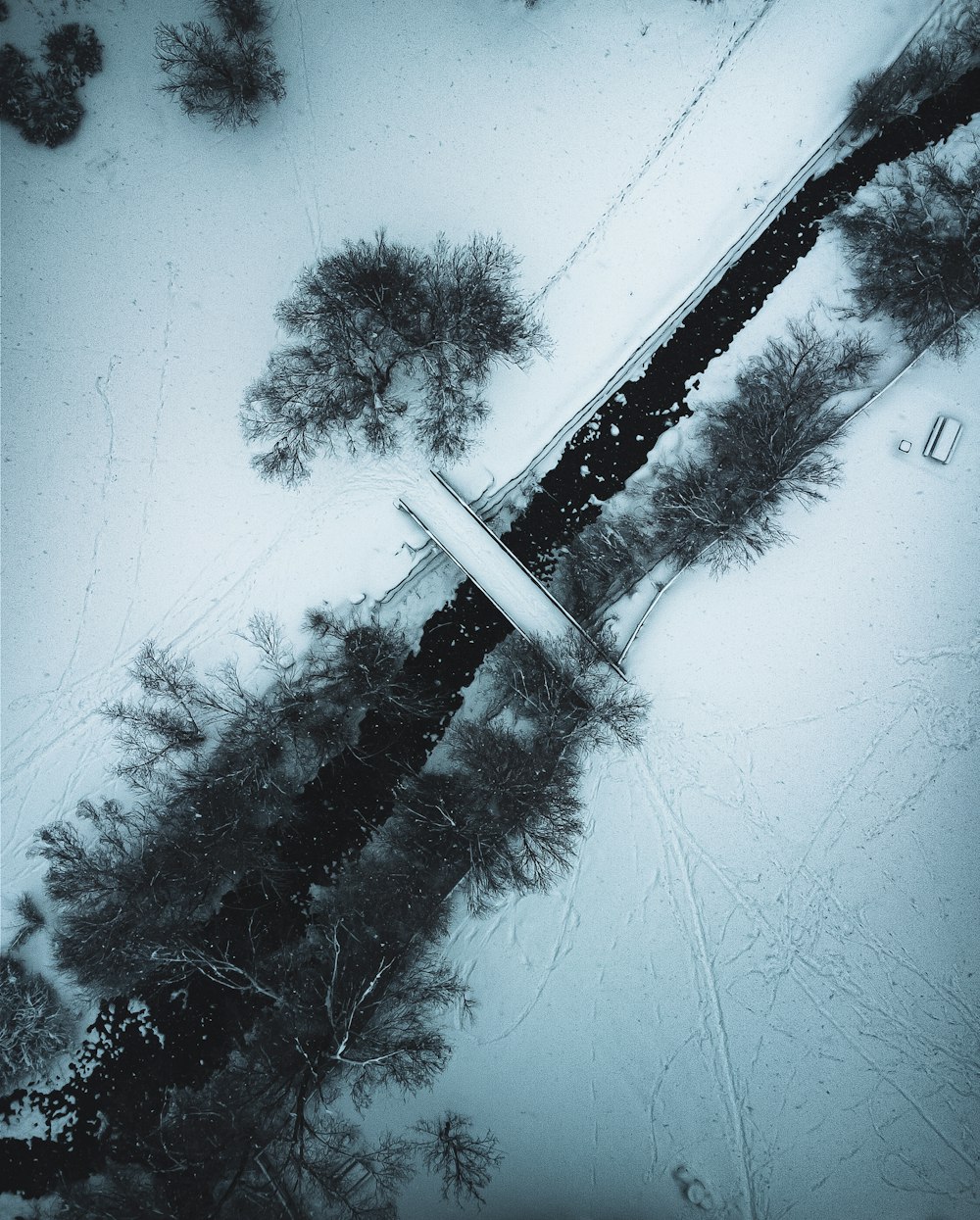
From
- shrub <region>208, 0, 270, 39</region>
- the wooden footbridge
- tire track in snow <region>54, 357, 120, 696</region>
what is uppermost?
shrub <region>208, 0, 270, 39</region>

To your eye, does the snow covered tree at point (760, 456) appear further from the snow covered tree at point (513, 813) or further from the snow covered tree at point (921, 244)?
the snow covered tree at point (513, 813)

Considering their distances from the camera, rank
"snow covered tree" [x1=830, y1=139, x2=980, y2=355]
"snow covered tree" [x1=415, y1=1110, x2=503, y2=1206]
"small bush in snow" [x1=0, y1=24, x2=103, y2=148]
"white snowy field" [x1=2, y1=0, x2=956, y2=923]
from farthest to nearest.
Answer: "white snowy field" [x1=2, y1=0, x2=956, y2=923]
"snow covered tree" [x1=830, y1=139, x2=980, y2=355]
"small bush in snow" [x1=0, y1=24, x2=103, y2=148]
"snow covered tree" [x1=415, y1=1110, x2=503, y2=1206]

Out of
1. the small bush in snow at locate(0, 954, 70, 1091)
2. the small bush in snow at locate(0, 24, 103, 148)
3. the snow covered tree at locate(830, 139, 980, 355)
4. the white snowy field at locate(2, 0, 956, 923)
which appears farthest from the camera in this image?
the white snowy field at locate(2, 0, 956, 923)

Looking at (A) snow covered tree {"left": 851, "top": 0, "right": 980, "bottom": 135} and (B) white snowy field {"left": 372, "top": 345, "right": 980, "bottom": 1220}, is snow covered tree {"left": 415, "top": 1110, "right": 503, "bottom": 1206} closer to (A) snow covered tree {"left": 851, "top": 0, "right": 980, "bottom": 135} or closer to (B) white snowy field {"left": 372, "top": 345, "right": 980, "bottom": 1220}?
(B) white snowy field {"left": 372, "top": 345, "right": 980, "bottom": 1220}

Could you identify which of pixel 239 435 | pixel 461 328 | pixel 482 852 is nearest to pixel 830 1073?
pixel 482 852

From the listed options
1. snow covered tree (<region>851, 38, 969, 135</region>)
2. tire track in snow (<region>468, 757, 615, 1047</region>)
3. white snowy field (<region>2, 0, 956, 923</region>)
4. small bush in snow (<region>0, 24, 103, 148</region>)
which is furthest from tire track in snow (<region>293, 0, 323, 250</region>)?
tire track in snow (<region>468, 757, 615, 1047</region>)

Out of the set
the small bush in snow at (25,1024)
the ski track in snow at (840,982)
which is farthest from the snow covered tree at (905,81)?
the small bush in snow at (25,1024)

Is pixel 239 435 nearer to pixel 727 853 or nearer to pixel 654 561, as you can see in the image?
pixel 654 561
